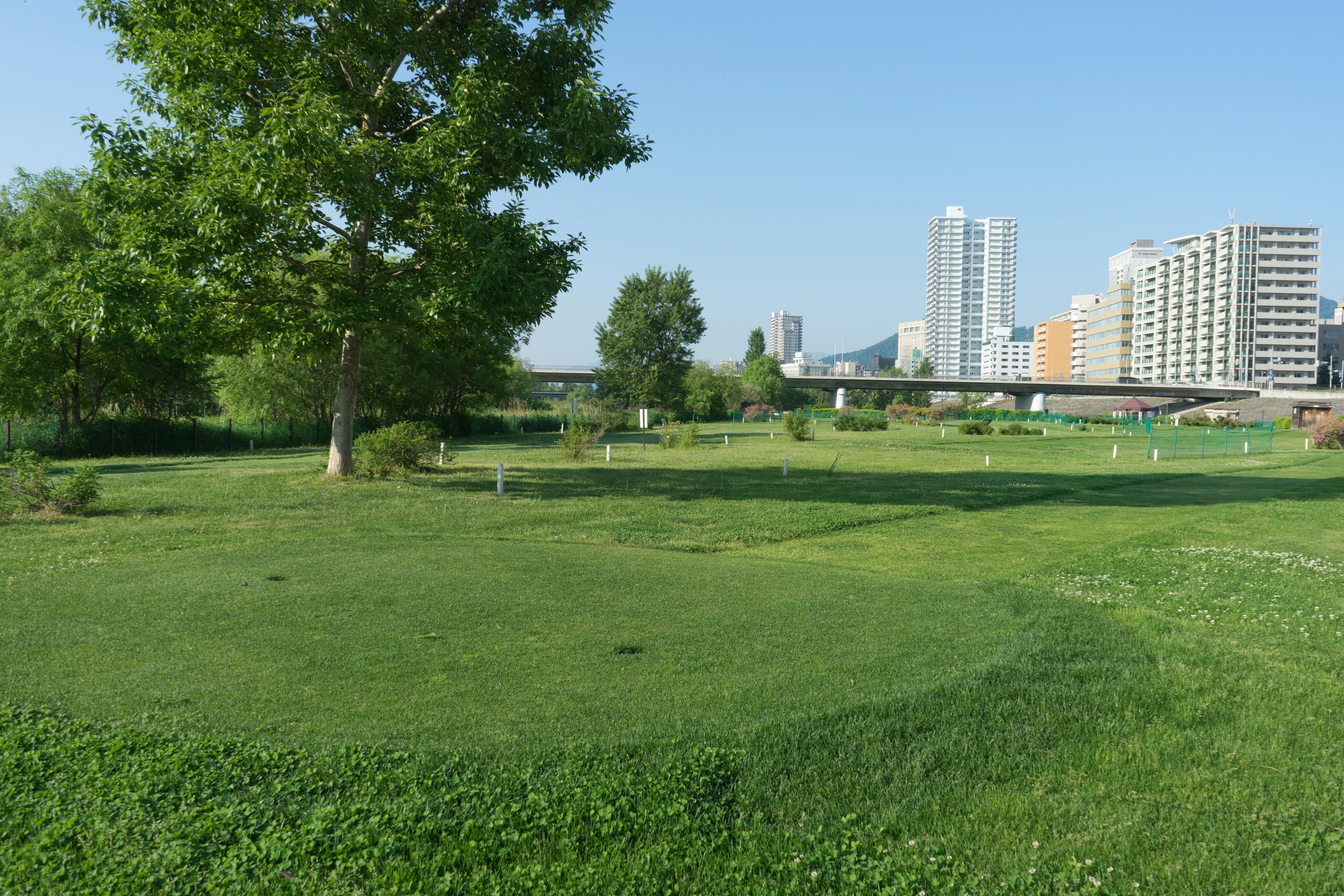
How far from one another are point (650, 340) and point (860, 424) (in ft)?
103

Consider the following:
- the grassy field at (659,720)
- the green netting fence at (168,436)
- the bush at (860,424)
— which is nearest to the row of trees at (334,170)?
the grassy field at (659,720)

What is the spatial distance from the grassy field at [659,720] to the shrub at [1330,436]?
4265 centimetres

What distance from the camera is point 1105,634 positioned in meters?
8.01

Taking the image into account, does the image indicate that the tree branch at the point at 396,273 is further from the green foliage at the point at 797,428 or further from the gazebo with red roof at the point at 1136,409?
the gazebo with red roof at the point at 1136,409

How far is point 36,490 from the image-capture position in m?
15.5

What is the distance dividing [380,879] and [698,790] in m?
1.72

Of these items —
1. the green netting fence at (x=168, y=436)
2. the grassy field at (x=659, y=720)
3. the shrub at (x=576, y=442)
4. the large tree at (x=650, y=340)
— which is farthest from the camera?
the large tree at (x=650, y=340)

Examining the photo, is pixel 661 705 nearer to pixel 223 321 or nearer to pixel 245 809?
pixel 245 809

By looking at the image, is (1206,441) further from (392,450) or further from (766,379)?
(766,379)

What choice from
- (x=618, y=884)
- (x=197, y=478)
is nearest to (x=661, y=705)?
(x=618, y=884)

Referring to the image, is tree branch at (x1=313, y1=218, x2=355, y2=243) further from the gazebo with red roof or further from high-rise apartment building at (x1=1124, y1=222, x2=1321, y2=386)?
high-rise apartment building at (x1=1124, y1=222, x2=1321, y2=386)

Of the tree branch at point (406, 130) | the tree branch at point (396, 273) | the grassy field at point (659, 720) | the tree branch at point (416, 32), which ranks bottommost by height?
the grassy field at point (659, 720)

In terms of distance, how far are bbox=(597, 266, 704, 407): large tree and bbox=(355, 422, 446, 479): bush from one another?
6242 cm

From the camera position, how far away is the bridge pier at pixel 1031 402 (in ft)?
413
